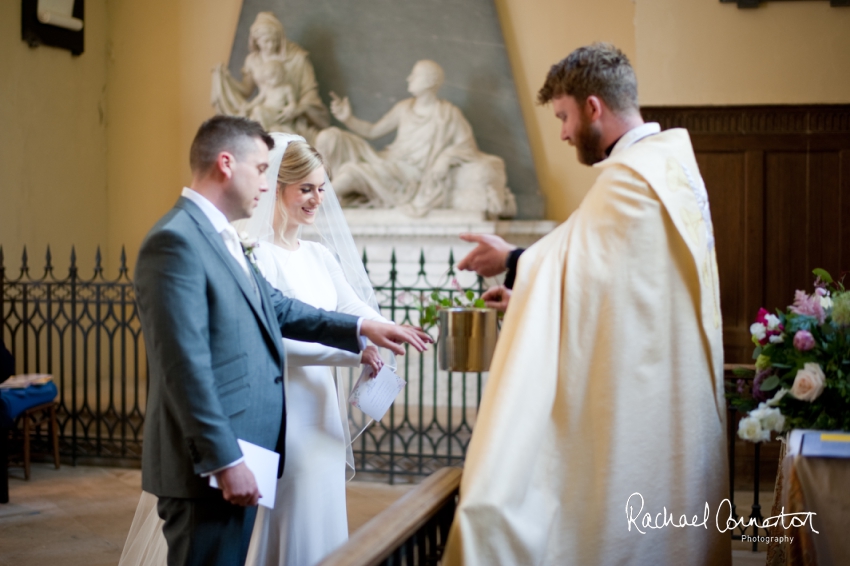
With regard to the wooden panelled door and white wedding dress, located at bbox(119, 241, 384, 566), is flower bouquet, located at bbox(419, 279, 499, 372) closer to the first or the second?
white wedding dress, located at bbox(119, 241, 384, 566)

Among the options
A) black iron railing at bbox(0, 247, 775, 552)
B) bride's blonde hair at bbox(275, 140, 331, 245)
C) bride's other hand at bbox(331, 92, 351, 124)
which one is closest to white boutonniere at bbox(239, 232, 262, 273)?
bride's blonde hair at bbox(275, 140, 331, 245)

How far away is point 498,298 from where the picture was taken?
251cm

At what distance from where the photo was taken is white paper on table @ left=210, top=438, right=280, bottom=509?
2143 millimetres

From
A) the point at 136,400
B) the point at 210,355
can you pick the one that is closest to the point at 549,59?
the point at 136,400

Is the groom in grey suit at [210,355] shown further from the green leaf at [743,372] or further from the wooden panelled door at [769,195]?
the wooden panelled door at [769,195]

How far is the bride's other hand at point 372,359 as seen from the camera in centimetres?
280

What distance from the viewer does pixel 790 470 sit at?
2.04m

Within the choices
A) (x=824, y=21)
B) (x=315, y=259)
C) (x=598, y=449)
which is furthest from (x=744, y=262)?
(x=598, y=449)

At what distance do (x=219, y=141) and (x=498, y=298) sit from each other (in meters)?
0.93

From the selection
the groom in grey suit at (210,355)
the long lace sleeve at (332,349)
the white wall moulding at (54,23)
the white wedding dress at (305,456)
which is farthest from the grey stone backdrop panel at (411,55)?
the groom in grey suit at (210,355)

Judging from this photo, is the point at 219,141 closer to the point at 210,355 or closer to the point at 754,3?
the point at 210,355

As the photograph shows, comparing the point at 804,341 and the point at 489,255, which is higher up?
the point at 489,255

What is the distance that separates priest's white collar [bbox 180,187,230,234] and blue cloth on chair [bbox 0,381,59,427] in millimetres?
3480

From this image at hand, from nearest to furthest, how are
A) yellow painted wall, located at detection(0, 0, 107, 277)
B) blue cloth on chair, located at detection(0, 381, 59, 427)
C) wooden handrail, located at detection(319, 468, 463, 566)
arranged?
wooden handrail, located at detection(319, 468, 463, 566)
blue cloth on chair, located at detection(0, 381, 59, 427)
yellow painted wall, located at detection(0, 0, 107, 277)
